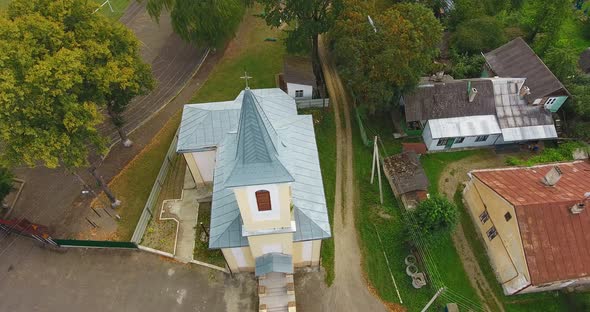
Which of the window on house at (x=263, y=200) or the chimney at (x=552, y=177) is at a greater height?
the window on house at (x=263, y=200)

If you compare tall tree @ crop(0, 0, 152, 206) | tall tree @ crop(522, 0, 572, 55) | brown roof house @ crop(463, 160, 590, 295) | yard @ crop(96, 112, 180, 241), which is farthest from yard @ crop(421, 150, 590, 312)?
tall tree @ crop(0, 0, 152, 206)

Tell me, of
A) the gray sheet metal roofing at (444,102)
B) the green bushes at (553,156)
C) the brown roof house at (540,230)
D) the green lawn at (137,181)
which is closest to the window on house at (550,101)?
the green bushes at (553,156)

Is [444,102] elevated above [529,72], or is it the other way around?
[529,72]

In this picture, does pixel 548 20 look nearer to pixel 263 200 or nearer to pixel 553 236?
pixel 553 236

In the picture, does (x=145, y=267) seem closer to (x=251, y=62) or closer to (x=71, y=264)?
(x=71, y=264)

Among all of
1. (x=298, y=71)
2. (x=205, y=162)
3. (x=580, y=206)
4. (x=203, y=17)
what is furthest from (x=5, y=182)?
(x=580, y=206)

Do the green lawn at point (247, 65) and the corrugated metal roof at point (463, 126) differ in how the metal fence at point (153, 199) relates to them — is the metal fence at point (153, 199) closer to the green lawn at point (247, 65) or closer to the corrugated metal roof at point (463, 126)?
the green lawn at point (247, 65)

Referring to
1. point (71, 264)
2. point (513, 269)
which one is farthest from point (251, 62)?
point (513, 269)
